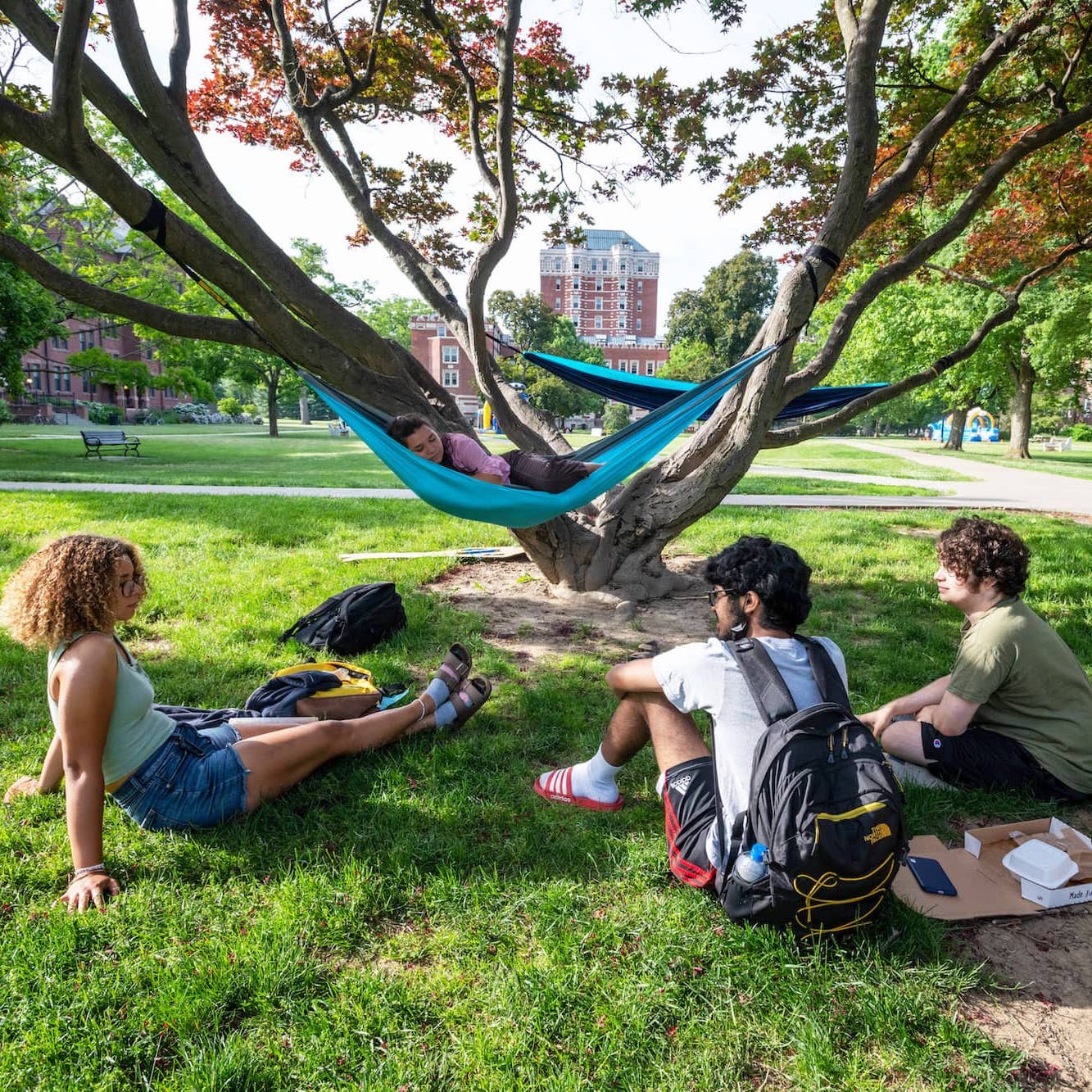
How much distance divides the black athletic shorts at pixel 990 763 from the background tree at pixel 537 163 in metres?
2.27

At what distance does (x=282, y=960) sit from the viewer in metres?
1.60

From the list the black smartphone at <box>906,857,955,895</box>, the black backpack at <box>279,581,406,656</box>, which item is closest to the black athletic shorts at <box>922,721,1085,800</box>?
the black smartphone at <box>906,857,955,895</box>

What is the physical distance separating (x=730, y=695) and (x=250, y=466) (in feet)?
44.1

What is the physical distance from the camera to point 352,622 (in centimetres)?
346

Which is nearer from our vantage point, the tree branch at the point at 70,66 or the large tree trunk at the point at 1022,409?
the tree branch at the point at 70,66

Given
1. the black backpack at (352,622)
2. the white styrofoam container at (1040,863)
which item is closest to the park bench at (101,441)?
the black backpack at (352,622)

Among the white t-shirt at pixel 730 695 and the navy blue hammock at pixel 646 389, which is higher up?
the navy blue hammock at pixel 646 389

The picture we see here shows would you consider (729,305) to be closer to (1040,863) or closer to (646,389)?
(646,389)

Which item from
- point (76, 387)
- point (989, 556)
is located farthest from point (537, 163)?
point (76, 387)

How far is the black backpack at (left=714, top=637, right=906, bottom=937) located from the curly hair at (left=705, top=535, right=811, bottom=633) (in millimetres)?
164

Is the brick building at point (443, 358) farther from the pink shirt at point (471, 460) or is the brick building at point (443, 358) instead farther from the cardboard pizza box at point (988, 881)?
the cardboard pizza box at point (988, 881)

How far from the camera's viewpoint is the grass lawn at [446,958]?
1383 mm

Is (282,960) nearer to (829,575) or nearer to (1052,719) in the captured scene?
(1052,719)

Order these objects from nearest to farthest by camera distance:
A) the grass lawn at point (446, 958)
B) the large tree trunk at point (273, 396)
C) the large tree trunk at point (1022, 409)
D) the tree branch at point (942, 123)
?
the grass lawn at point (446, 958) < the tree branch at point (942, 123) < the large tree trunk at point (1022, 409) < the large tree trunk at point (273, 396)
